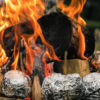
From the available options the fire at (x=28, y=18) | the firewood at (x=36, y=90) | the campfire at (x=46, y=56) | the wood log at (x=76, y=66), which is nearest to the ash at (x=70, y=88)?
A: the campfire at (x=46, y=56)

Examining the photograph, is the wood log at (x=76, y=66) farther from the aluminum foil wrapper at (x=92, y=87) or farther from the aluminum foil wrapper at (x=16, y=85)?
the aluminum foil wrapper at (x=16, y=85)

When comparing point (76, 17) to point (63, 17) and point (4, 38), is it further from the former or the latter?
point (4, 38)

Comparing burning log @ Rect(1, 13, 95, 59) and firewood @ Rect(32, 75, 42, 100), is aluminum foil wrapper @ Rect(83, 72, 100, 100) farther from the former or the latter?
burning log @ Rect(1, 13, 95, 59)

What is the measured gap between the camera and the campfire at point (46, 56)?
354 centimetres

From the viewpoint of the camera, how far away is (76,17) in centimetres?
468

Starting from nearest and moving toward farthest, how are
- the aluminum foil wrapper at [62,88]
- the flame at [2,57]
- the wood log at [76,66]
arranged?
the aluminum foil wrapper at [62,88] < the wood log at [76,66] < the flame at [2,57]

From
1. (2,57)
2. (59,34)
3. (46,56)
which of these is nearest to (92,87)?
(46,56)

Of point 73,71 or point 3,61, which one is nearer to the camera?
point 73,71

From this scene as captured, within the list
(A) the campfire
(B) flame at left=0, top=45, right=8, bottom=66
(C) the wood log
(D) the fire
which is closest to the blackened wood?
(A) the campfire

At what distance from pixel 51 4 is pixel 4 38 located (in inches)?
235

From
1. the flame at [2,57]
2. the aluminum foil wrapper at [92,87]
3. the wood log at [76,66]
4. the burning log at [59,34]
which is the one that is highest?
the burning log at [59,34]

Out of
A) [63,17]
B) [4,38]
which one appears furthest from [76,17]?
[4,38]

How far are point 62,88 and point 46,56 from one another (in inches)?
34.0

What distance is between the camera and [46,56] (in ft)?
13.7
